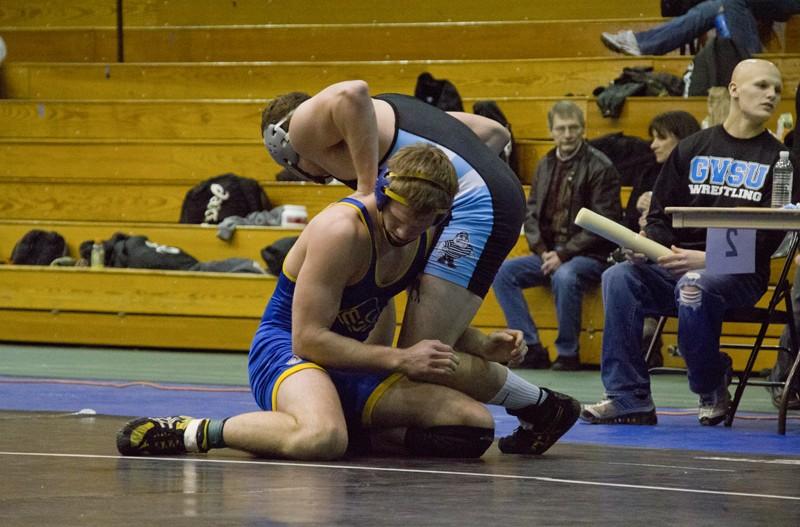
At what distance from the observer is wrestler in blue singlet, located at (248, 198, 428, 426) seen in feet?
11.2

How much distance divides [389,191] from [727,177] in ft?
6.02

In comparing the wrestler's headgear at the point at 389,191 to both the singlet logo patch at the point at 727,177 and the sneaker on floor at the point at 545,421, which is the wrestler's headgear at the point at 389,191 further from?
the singlet logo patch at the point at 727,177

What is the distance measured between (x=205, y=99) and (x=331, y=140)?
18.3 feet

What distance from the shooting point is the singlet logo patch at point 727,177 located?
465 cm

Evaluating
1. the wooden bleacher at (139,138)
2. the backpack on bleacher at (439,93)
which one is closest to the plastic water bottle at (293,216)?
the wooden bleacher at (139,138)

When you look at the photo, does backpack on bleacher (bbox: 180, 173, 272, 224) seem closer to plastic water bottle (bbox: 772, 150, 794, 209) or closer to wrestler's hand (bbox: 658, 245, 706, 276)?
wrestler's hand (bbox: 658, 245, 706, 276)

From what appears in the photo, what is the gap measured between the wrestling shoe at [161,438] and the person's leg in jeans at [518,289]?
3443 millimetres

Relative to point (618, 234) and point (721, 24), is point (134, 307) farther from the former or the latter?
point (618, 234)

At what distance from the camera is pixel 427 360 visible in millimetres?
3326

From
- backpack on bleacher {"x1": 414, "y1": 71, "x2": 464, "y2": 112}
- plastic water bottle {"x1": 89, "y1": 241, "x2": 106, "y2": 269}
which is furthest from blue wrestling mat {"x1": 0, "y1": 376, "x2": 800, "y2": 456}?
backpack on bleacher {"x1": 414, "y1": 71, "x2": 464, "y2": 112}

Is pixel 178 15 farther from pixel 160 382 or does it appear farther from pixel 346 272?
pixel 346 272

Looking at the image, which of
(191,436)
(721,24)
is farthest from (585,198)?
(191,436)

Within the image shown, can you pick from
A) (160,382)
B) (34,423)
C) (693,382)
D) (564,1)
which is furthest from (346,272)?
(564,1)

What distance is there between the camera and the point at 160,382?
5863 mm
